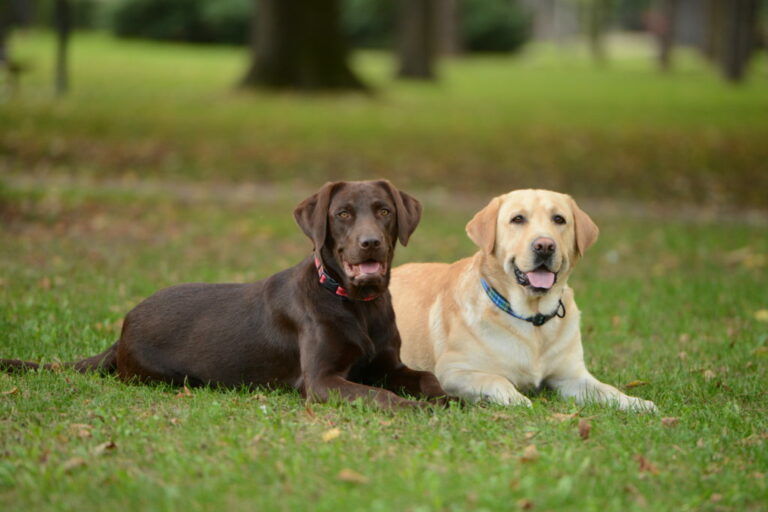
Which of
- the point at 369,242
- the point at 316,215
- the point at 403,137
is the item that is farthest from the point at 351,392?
the point at 403,137

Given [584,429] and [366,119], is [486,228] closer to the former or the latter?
[584,429]

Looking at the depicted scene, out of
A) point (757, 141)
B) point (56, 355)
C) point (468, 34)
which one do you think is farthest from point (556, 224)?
point (468, 34)

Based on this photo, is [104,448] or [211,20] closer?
[104,448]

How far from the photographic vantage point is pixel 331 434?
5.27 metres

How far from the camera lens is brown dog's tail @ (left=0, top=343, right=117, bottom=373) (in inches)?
258

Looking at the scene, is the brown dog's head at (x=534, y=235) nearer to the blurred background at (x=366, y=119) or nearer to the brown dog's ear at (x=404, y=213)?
the brown dog's ear at (x=404, y=213)

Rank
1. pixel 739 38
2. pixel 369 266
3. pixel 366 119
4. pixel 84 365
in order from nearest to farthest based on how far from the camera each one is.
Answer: pixel 369 266 < pixel 84 365 < pixel 366 119 < pixel 739 38

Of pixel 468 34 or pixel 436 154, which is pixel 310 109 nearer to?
pixel 436 154

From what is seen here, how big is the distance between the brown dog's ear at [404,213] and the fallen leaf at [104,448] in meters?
2.13

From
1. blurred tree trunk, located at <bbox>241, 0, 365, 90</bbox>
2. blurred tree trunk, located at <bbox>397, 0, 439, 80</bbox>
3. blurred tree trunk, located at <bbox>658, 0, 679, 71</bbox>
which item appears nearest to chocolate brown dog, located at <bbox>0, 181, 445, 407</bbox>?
blurred tree trunk, located at <bbox>241, 0, 365, 90</bbox>

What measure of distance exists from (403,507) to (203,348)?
2516 millimetres

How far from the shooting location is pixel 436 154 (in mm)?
19172

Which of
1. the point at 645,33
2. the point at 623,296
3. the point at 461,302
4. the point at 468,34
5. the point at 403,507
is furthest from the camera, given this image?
the point at 645,33

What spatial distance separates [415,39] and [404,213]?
31.1 metres
